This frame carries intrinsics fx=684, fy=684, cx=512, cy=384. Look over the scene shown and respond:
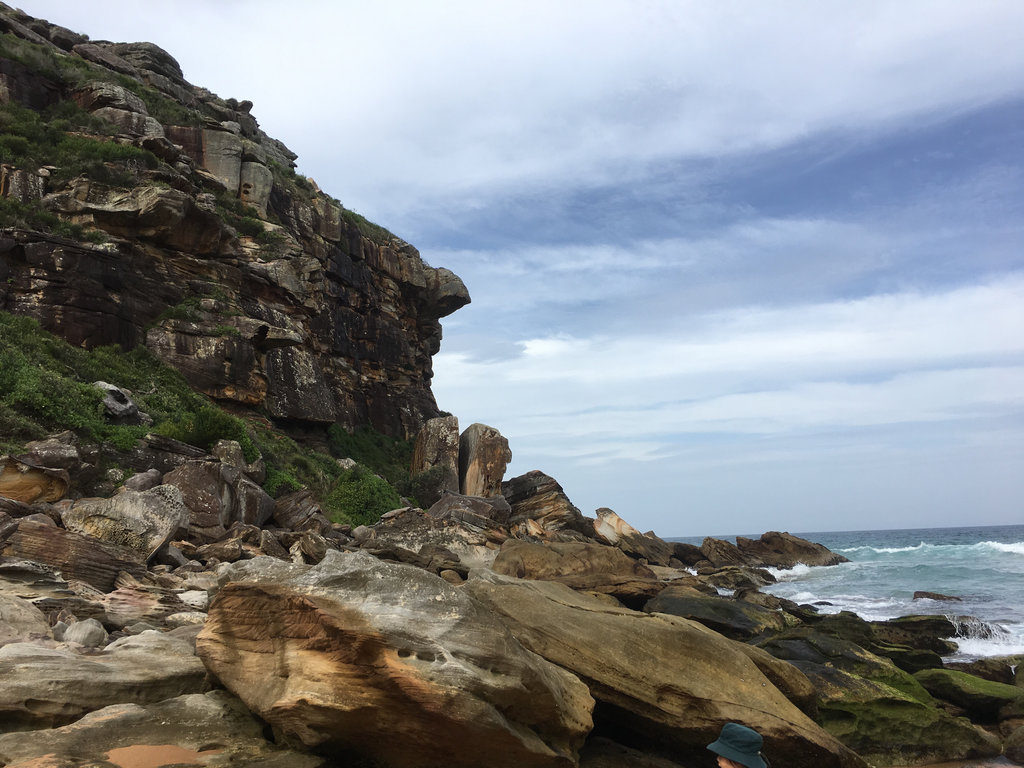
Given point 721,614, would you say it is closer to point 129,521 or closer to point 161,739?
point 129,521

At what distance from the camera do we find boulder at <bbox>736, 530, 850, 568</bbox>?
54.3 metres

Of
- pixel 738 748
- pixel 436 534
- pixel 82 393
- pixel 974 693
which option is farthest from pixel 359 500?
pixel 738 748

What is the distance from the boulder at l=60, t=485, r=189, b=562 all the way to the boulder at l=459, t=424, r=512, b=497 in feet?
84.7

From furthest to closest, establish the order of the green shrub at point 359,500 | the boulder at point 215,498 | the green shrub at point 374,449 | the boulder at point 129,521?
the green shrub at point 374,449 → the green shrub at point 359,500 → the boulder at point 215,498 → the boulder at point 129,521

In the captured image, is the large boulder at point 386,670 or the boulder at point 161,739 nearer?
the boulder at point 161,739

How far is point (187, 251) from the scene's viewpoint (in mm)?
30594

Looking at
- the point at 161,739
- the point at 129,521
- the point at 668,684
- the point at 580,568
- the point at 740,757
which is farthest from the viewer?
the point at 580,568

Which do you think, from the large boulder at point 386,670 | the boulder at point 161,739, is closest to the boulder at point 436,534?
the large boulder at point 386,670

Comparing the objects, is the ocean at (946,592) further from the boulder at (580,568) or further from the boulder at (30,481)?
the boulder at (30,481)

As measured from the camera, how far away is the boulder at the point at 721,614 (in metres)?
15.4

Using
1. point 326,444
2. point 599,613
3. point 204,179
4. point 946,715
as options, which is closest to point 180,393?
point 326,444

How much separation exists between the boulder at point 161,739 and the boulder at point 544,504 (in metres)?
28.2

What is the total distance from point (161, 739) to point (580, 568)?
14518 millimetres

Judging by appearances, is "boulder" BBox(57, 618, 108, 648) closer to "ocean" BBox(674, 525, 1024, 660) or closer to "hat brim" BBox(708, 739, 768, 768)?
"hat brim" BBox(708, 739, 768, 768)
